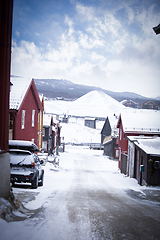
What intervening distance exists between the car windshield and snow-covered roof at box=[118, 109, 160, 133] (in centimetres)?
1822

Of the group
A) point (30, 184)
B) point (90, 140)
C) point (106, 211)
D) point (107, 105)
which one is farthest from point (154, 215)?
point (107, 105)

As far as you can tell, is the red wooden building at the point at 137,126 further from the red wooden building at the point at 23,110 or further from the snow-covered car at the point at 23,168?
the snow-covered car at the point at 23,168

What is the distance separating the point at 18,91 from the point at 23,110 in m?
2.23

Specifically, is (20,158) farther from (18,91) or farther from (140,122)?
(140,122)

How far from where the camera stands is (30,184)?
36.5 ft

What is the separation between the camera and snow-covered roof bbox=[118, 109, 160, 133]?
27752mm

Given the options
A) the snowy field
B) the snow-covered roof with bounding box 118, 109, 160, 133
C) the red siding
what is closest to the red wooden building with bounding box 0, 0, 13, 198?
the snowy field

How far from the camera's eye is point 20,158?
10.4 meters

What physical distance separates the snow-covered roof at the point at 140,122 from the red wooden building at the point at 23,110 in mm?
10563

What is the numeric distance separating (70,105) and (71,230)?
172 m

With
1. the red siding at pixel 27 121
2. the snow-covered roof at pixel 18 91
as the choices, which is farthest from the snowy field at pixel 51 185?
the snow-covered roof at pixel 18 91

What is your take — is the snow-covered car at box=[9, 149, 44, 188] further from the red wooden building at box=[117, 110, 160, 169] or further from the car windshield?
the red wooden building at box=[117, 110, 160, 169]

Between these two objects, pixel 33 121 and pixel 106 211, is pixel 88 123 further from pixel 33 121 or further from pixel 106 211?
pixel 106 211

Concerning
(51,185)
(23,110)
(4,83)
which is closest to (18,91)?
(23,110)
